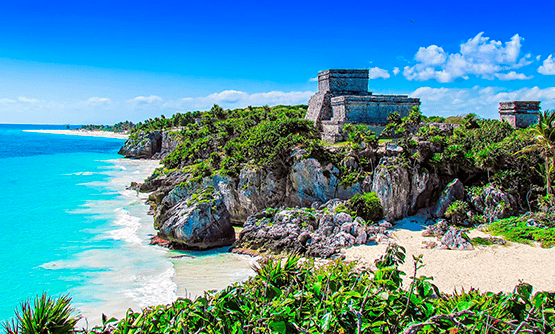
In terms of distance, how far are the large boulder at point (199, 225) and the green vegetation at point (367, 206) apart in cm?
715

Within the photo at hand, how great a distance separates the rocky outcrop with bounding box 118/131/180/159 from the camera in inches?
2792

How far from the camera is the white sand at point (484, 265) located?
13.8 m

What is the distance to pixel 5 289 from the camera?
642 inches

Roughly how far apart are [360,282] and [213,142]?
31249 millimetres

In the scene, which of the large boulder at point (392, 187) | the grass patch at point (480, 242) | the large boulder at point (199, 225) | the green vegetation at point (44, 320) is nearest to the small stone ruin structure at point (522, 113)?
the large boulder at point (392, 187)

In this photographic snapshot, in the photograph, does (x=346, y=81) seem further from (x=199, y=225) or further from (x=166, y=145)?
(x=166, y=145)

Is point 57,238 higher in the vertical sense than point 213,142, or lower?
lower

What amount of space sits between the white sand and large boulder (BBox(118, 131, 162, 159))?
2462 inches

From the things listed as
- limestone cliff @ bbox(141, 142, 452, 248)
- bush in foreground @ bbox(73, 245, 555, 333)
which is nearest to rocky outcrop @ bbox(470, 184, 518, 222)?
limestone cliff @ bbox(141, 142, 452, 248)

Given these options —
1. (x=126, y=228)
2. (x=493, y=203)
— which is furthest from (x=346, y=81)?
(x=126, y=228)

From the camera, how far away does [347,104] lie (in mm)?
28547

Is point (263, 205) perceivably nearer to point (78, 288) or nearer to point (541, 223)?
point (78, 288)

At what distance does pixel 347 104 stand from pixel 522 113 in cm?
1237

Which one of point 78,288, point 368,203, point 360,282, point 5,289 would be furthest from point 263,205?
point 360,282
